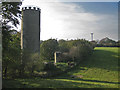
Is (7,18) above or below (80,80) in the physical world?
above

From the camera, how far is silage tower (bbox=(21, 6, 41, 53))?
2092cm

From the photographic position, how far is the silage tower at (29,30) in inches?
824

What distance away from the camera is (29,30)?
21.2 metres

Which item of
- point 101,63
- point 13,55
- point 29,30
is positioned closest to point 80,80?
point 13,55

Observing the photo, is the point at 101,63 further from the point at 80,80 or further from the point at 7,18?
the point at 7,18

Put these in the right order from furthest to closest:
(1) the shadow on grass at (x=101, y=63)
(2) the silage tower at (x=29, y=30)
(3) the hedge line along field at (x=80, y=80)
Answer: (1) the shadow on grass at (x=101, y=63), (2) the silage tower at (x=29, y=30), (3) the hedge line along field at (x=80, y=80)

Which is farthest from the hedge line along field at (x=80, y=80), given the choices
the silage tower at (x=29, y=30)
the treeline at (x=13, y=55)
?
the silage tower at (x=29, y=30)

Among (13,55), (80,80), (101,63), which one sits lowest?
(80,80)

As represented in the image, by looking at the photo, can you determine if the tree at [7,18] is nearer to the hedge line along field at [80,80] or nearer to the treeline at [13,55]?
the treeline at [13,55]

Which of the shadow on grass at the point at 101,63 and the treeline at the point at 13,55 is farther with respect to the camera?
the shadow on grass at the point at 101,63

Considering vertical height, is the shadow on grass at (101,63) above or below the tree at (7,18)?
below

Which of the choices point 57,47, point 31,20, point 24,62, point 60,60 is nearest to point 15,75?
point 24,62

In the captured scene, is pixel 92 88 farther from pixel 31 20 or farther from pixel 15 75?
pixel 31 20

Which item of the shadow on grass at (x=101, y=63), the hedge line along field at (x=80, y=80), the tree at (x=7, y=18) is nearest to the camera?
the hedge line along field at (x=80, y=80)
